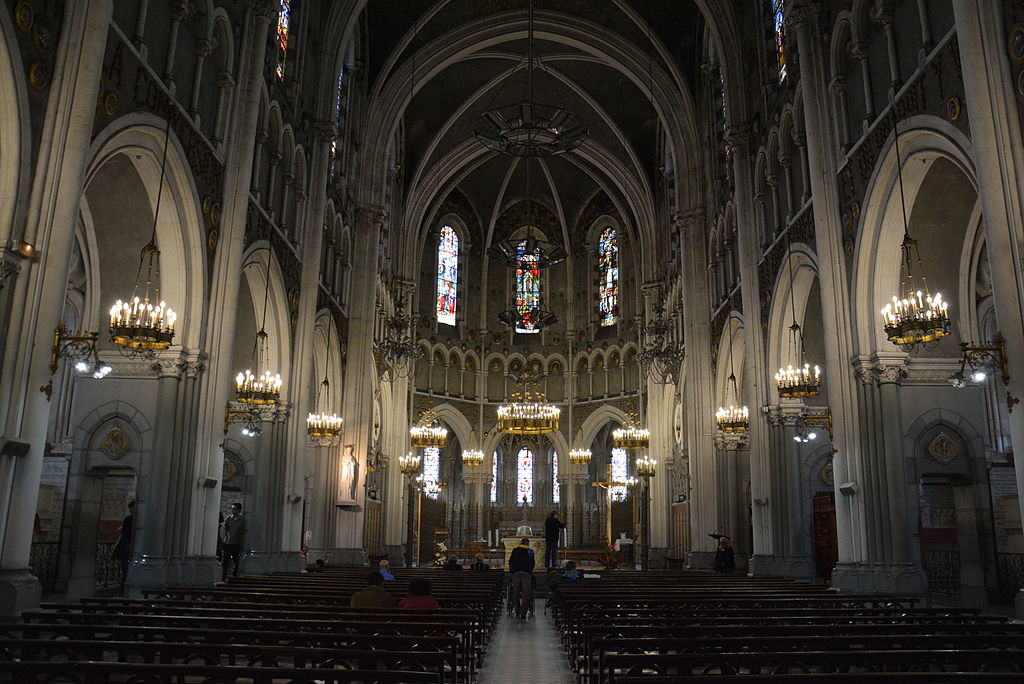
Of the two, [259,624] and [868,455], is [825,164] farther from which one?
[259,624]

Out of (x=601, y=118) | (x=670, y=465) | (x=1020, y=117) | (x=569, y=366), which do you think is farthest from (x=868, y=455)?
(x=569, y=366)

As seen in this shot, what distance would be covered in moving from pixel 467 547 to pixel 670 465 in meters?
10.0

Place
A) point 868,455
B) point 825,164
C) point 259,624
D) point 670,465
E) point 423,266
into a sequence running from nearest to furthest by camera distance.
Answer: point 259,624
point 868,455
point 825,164
point 670,465
point 423,266

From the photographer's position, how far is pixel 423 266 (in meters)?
41.6

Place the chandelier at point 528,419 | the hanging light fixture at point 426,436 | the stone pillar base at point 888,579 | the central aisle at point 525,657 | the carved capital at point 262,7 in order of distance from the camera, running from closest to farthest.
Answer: the central aisle at point 525,657 → the stone pillar base at point 888,579 → the carved capital at point 262,7 → the chandelier at point 528,419 → the hanging light fixture at point 426,436

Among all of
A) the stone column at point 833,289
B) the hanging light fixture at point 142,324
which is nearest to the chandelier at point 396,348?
the stone column at point 833,289

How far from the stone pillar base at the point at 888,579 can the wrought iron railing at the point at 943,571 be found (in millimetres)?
3235

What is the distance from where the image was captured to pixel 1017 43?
10.2 meters

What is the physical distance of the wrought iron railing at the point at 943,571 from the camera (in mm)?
17375

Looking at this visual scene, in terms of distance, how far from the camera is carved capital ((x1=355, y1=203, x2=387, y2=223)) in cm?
2894

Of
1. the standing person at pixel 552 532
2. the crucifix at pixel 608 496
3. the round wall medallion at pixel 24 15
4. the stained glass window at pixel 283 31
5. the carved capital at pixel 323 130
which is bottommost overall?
the standing person at pixel 552 532

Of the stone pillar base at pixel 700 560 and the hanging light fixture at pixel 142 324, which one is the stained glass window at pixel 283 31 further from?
the stone pillar base at pixel 700 560

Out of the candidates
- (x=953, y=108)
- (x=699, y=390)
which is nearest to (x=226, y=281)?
(x=953, y=108)

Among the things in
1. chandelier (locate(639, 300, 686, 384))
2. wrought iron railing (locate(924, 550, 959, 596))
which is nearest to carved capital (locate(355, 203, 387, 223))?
chandelier (locate(639, 300, 686, 384))
